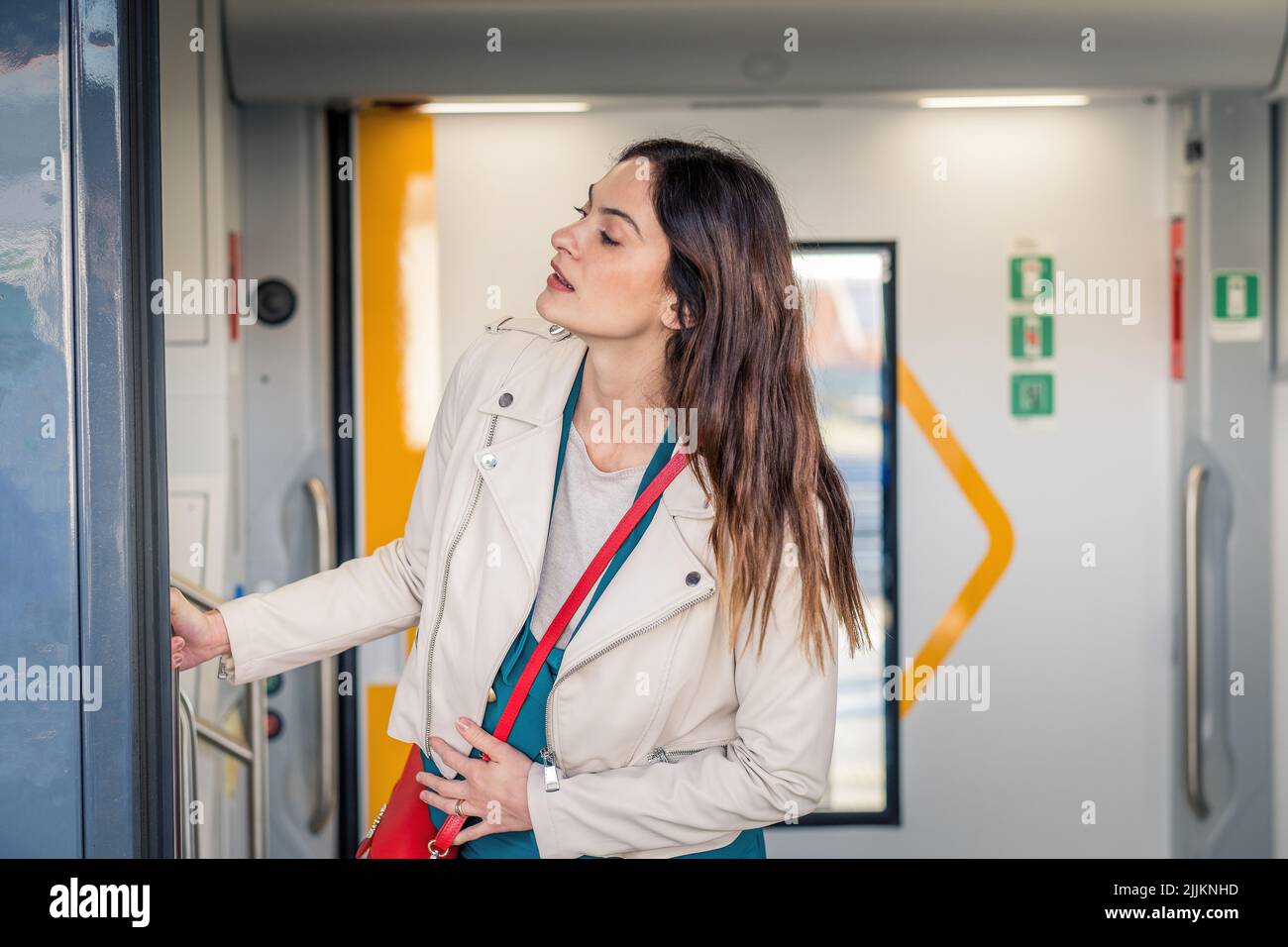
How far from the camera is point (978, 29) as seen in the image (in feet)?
8.91

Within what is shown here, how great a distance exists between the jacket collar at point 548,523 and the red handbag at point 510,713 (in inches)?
1.0

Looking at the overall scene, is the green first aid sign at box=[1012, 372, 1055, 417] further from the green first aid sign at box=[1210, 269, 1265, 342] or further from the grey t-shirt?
the grey t-shirt

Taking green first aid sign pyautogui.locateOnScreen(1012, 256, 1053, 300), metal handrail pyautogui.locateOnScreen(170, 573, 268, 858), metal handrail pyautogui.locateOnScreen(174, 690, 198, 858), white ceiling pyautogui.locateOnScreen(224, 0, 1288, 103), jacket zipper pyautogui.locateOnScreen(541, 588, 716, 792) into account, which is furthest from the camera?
green first aid sign pyautogui.locateOnScreen(1012, 256, 1053, 300)

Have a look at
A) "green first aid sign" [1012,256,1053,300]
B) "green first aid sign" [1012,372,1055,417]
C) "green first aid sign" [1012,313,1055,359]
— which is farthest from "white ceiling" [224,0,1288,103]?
"green first aid sign" [1012,372,1055,417]

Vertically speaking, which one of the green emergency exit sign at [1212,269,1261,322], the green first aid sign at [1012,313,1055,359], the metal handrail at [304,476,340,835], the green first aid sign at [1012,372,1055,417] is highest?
the green emergency exit sign at [1212,269,1261,322]

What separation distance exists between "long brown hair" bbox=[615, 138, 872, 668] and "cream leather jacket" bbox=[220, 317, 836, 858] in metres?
0.05

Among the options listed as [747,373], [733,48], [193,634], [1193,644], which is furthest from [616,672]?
[1193,644]

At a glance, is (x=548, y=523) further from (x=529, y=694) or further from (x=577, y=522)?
(x=529, y=694)

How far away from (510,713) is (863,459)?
1.91m

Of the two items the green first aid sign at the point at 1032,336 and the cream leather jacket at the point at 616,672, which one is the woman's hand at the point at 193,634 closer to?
the cream leather jacket at the point at 616,672

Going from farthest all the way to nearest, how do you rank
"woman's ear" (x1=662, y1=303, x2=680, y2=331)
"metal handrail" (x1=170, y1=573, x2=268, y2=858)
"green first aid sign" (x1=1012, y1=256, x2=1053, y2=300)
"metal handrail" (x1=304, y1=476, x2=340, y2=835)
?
1. "green first aid sign" (x1=1012, y1=256, x2=1053, y2=300)
2. "metal handrail" (x1=304, y1=476, x2=340, y2=835)
3. "metal handrail" (x1=170, y1=573, x2=268, y2=858)
4. "woman's ear" (x1=662, y1=303, x2=680, y2=331)

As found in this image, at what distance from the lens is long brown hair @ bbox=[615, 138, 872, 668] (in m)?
1.69
